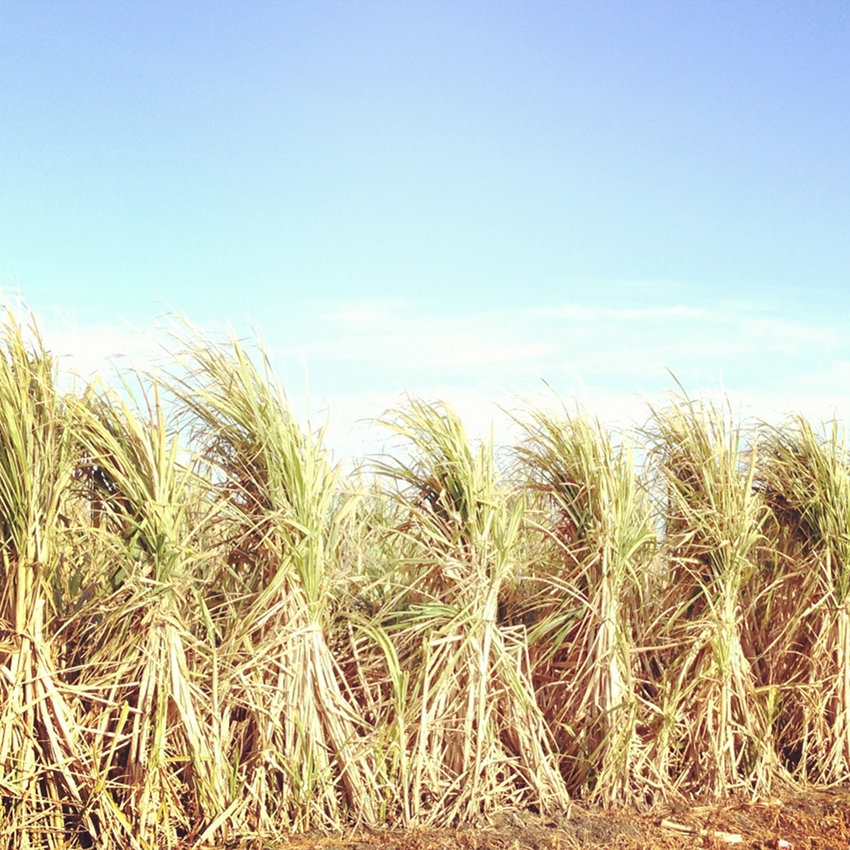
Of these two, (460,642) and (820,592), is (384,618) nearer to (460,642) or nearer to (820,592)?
(460,642)

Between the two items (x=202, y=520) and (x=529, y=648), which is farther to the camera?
(x=529, y=648)

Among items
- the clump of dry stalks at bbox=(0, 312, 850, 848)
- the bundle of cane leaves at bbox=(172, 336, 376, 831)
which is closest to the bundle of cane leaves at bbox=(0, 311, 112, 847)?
the clump of dry stalks at bbox=(0, 312, 850, 848)

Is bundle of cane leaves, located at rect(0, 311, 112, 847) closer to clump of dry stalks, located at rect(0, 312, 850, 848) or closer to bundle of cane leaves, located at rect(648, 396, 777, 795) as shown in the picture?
clump of dry stalks, located at rect(0, 312, 850, 848)

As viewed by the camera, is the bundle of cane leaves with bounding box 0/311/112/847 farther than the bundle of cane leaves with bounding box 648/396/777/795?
No

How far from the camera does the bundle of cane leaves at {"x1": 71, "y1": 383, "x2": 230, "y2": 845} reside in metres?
3.81

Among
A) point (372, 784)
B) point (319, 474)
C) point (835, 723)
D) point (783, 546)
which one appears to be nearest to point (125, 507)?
point (319, 474)

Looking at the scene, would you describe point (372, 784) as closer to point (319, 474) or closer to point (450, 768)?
point (450, 768)

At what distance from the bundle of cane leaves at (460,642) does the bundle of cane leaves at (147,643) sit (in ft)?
2.88

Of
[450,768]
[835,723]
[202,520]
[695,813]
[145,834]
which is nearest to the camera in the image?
[145,834]

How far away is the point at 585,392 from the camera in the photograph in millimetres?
4930

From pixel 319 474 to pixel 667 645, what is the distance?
1.93 m

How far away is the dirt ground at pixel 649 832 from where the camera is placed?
13.3 ft

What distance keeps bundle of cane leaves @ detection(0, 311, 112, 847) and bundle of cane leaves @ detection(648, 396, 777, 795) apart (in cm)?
269

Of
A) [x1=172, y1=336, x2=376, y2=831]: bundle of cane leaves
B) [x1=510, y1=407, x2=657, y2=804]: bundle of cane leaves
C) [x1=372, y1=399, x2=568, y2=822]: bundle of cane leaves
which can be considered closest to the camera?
[x1=172, y1=336, x2=376, y2=831]: bundle of cane leaves
